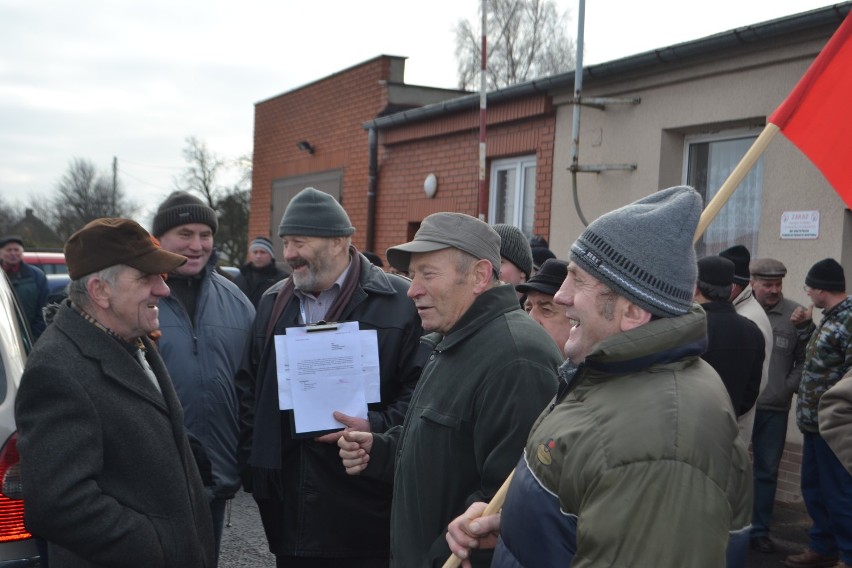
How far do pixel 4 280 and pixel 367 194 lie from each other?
28.5 feet

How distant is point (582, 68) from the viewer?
26.5 ft

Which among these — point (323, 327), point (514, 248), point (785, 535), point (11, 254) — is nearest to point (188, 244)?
point (323, 327)

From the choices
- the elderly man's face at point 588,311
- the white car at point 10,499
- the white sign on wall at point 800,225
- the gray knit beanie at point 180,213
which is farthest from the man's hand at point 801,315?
the white car at point 10,499

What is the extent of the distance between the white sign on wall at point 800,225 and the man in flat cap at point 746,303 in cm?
85

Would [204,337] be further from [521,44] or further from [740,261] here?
[521,44]

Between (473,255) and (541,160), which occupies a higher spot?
(541,160)

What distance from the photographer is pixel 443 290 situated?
110 inches

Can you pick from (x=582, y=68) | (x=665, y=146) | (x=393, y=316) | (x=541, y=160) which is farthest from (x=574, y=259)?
(x=541, y=160)

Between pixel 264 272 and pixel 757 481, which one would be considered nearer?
pixel 757 481

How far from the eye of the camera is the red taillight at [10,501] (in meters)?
3.04

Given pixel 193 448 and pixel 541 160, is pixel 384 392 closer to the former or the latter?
pixel 193 448

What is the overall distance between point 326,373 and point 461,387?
98 centimetres

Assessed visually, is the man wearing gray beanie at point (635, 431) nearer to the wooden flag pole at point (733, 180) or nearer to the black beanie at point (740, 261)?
the wooden flag pole at point (733, 180)

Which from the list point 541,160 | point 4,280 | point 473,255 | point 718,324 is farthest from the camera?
point 541,160
